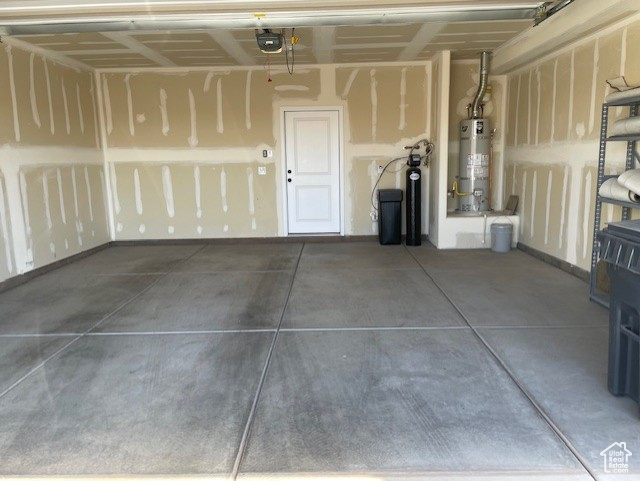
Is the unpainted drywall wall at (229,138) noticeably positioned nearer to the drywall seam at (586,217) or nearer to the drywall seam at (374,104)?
the drywall seam at (374,104)

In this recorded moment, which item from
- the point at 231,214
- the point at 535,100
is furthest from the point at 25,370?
the point at 535,100

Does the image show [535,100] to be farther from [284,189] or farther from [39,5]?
[39,5]

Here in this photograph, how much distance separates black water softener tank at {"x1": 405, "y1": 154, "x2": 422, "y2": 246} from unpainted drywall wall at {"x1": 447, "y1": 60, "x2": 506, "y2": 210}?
0.64 m

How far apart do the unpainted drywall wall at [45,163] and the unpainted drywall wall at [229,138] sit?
1.61 feet

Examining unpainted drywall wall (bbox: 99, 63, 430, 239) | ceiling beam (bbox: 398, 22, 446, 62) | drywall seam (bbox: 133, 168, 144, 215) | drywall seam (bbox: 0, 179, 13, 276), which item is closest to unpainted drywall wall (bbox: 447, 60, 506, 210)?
unpainted drywall wall (bbox: 99, 63, 430, 239)

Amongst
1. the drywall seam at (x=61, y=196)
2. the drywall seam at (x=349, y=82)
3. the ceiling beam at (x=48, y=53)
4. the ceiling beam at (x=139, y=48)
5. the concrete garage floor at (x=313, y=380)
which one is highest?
the ceiling beam at (x=139, y=48)

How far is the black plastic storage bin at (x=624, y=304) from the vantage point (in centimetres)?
226

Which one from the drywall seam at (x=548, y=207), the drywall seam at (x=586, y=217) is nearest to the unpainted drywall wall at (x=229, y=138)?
the drywall seam at (x=548, y=207)

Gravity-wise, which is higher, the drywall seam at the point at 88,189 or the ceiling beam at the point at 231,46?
the ceiling beam at the point at 231,46

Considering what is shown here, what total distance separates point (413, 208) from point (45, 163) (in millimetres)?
4962

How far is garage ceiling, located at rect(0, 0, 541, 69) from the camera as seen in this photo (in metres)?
4.04

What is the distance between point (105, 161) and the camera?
7.49m

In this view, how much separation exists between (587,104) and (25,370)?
545cm

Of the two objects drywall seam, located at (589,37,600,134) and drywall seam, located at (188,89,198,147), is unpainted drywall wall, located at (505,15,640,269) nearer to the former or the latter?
drywall seam, located at (589,37,600,134)
